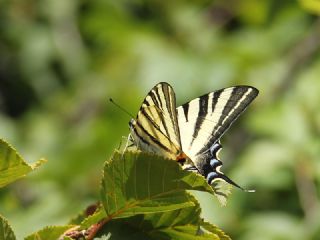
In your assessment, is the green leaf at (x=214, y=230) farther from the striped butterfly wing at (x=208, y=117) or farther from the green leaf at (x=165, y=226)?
the striped butterfly wing at (x=208, y=117)

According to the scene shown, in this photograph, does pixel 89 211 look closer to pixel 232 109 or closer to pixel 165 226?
pixel 165 226

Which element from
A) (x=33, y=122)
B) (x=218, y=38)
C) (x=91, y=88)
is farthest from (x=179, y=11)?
(x=33, y=122)

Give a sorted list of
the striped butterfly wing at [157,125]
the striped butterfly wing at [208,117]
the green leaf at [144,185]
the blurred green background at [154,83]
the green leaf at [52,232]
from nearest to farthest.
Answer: the green leaf at [144,185], the green leaf at [52,232], the striped butterfly wing at [157,125], the striped butterfly wing at [208,117], the blurred green background at [154,83]

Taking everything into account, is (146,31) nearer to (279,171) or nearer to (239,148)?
(239,148)

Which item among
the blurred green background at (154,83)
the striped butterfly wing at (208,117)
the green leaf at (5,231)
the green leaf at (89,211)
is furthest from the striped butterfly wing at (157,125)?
the blurred green background at (154,83)

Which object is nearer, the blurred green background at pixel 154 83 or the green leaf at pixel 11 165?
the green leaf at pixel 11 165

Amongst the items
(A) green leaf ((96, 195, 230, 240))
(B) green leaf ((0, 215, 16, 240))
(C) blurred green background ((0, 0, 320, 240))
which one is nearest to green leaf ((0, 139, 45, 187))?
(B) green leaf ((0, 215, 16, 240))

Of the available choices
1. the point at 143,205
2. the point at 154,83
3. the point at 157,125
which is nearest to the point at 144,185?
the point at 143,205
